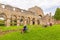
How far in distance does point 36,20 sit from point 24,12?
7.86 metres

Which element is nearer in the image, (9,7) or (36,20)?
(9,7)

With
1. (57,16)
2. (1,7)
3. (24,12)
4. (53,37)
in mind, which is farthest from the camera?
(57,16)

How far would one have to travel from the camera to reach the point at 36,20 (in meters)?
59.3

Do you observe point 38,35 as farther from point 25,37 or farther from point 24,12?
point 24,12

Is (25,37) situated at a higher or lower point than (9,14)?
lower

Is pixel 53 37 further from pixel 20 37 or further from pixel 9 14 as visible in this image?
pixel 9 14

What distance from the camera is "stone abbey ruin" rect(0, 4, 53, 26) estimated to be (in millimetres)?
44791

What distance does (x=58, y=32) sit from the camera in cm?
2534

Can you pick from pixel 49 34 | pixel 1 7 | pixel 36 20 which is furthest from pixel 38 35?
pixel 36 20

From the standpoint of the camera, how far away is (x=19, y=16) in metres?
50.4

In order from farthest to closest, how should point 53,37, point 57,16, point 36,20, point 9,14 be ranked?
1. point 57,16
2. point 36,20
3. point 9,14
4. point 53,37

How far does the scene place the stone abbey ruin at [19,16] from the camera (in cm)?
4479

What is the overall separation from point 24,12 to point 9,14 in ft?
26.0

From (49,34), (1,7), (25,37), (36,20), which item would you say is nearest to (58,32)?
(49,34)
